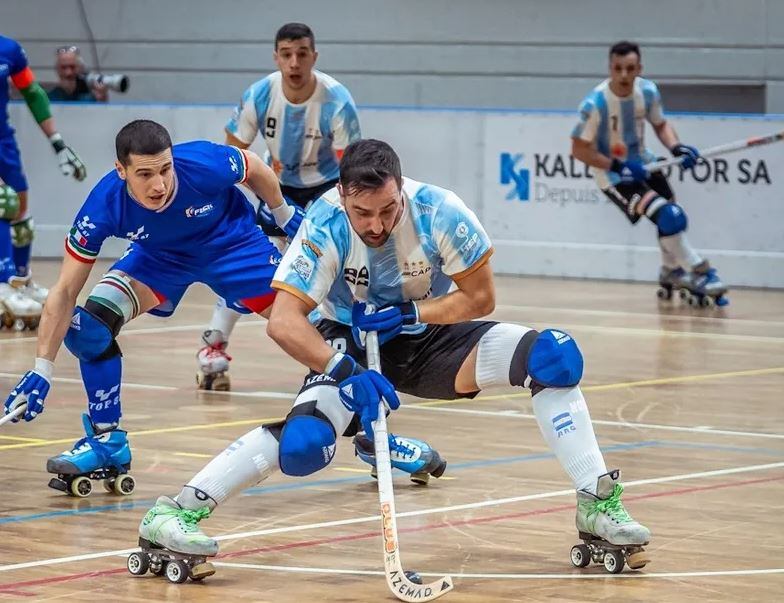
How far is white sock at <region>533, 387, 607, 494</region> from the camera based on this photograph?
588 cm

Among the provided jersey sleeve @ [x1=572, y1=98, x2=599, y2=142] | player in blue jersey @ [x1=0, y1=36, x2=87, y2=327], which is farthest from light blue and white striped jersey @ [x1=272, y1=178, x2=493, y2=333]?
jersey sleeve @ [x1=572, y1=98, x2=599, y2=142]

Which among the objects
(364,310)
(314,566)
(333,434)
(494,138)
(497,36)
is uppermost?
(497,36)

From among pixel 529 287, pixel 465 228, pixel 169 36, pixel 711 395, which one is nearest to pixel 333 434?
pixel 465 228

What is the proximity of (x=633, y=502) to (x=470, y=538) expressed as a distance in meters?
0.92

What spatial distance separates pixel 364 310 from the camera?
6062mm

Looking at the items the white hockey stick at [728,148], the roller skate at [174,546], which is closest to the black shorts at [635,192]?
the white hockey stick at [728,148]

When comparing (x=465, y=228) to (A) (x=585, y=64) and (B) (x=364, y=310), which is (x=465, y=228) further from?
(A) (x=585, y=64)

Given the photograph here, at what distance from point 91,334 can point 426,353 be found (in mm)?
1599

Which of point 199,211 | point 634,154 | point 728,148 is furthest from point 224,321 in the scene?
point 728,148

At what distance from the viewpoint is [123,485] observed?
23.9 feet

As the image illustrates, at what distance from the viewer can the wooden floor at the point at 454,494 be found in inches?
226

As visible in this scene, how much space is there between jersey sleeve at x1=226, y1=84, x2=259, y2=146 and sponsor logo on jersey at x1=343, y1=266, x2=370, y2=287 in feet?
16.7

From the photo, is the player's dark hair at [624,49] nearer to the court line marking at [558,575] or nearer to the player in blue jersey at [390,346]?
the player in blue jersey at [390,346]

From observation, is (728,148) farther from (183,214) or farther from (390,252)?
(390,252)
